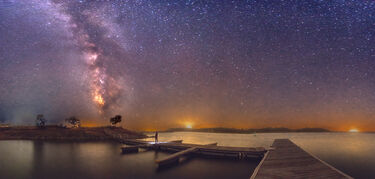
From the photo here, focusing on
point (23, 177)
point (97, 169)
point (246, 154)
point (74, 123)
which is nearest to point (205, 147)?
point (246, 154)

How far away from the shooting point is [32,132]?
6519 cm

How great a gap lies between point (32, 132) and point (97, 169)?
58162mm

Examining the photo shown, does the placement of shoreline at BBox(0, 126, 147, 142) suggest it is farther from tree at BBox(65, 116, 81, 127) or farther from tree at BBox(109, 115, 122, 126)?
tree at BBox(109, 115, 122, 126)

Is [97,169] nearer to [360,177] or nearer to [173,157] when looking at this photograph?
[173,157]

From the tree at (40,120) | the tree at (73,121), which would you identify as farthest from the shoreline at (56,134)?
the tree at (73,121)

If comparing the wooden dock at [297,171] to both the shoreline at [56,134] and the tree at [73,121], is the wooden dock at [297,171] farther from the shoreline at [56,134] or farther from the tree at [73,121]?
the tree at [73,121]

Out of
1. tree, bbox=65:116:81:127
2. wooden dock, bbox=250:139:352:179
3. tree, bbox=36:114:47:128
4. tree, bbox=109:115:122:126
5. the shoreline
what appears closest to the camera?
wooden dock, bbox=250:139:352:179

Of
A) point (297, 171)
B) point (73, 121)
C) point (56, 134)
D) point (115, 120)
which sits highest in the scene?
point (115, 120)

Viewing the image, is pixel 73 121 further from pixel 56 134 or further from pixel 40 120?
pixel 56 134

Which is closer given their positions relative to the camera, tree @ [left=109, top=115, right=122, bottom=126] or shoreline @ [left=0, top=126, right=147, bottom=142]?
shoreline @ [left=0, top=126, right=147, bottom=142]

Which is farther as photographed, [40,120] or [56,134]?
[40,120]

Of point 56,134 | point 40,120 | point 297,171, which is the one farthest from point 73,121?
point 297,171

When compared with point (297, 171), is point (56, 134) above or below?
below

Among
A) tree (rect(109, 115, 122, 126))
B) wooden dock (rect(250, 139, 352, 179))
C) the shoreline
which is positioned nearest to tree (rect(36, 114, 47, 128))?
the shoreline
